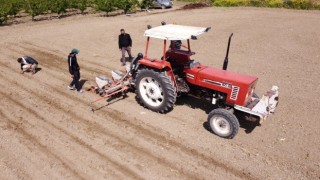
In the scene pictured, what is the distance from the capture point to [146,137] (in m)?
7.29

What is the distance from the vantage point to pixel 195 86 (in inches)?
326

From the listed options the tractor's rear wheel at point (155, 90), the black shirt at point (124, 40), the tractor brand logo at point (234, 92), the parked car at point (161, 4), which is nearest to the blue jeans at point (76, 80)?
the tractor's rear wheel at point (155, 90)

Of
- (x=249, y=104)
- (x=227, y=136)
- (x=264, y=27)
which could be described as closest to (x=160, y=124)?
(x=227, y=136)

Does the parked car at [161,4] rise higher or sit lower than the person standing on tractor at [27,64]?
higher

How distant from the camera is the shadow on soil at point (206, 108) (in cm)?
771

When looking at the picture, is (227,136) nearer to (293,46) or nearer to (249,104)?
(249,104)

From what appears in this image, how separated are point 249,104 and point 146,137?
2653 mm

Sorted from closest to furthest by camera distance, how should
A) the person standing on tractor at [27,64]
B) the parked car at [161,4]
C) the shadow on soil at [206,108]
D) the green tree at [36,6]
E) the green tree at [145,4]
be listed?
1. the shadow on soil at [206,108]
2. the person standing on tractor at [27,64]
3. the green tree at [36,6]
4. the green tree at [145,4]
5. the parked car at [161,4]

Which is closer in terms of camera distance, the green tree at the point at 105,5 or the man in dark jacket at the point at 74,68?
the man in dark jacket at the point at 74,68

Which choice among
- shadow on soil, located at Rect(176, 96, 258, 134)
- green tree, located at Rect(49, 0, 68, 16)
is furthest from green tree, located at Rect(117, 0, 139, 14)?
shadow on soil, located at Rect(176, 96, 258, 134)

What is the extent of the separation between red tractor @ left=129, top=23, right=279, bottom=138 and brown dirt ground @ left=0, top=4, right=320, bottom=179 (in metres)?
0.46

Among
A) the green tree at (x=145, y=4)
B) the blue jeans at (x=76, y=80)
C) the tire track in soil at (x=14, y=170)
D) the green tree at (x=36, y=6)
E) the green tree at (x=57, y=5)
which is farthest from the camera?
the green tree at (x=145, y=4)

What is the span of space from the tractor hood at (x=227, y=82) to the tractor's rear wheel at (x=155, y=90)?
698mm

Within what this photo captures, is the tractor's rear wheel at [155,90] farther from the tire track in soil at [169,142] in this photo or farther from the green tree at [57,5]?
the green tree at [57,5]
